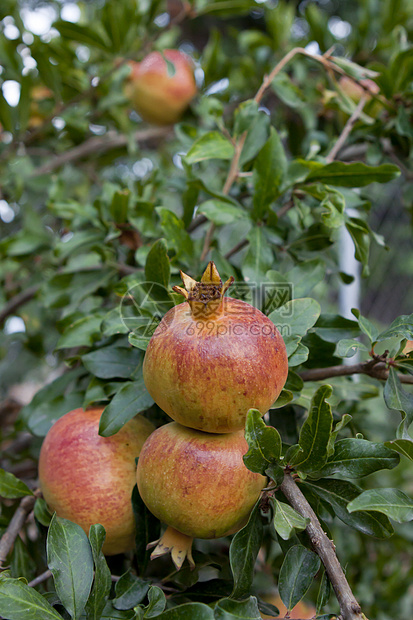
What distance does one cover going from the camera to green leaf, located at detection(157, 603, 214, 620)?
0.42m

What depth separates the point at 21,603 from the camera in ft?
1.47

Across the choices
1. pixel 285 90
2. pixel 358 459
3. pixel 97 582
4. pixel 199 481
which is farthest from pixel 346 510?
pixel 285 90

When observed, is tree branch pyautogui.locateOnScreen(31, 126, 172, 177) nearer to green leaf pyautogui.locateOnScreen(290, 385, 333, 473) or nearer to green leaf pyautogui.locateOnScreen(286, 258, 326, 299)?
green leaf pyautogui.locateOnScreen(286, 258, 326, 299)

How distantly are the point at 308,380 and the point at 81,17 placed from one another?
1312 millimetres

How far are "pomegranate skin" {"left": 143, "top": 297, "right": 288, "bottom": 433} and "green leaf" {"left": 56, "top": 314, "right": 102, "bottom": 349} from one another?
0.79 ft

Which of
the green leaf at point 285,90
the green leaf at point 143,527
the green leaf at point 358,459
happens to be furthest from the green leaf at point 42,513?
the green leaf at point 285,90

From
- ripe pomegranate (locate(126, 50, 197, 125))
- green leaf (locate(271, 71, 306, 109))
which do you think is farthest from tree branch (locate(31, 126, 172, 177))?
green leaf (locate(271, 71, 306, 109))

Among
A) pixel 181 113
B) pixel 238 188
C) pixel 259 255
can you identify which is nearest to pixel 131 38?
pixel 181 113

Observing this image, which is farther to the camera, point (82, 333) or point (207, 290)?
point (82, 333)

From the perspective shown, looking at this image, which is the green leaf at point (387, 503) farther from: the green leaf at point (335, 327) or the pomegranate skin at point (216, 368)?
the green leaf at point (335, 327)

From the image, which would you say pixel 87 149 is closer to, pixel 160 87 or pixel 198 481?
pixel 160 87

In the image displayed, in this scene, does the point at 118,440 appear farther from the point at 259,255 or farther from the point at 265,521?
the point at 259,255

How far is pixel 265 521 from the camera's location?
61 cm

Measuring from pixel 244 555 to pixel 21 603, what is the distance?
0.70 feet
